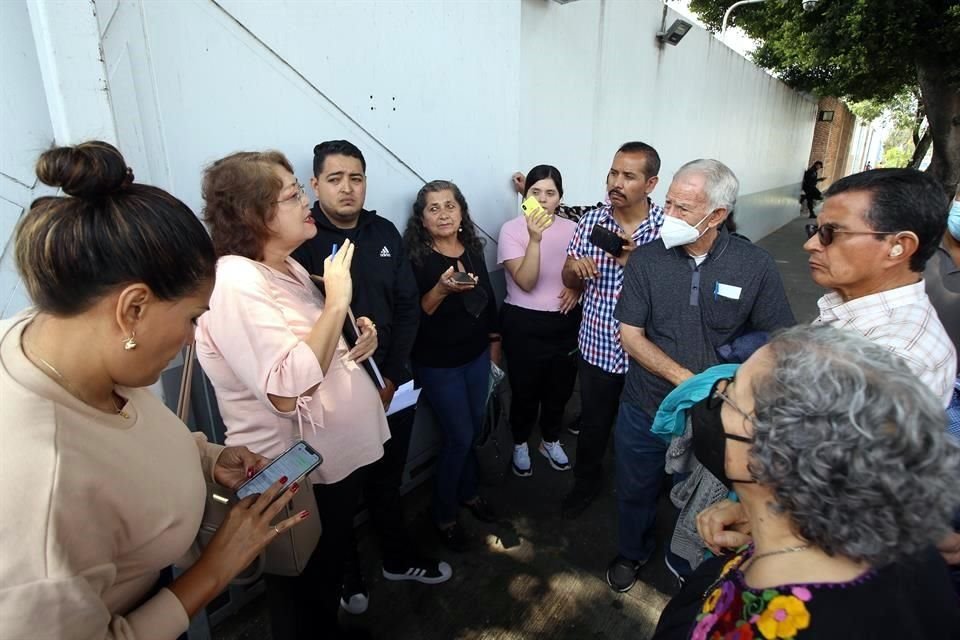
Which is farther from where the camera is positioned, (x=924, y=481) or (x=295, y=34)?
(x=295, y=34)

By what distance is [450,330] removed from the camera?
277 cm

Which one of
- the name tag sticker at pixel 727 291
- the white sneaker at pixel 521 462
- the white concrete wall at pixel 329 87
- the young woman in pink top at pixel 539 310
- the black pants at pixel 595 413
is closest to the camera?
the white concrete wall at pixel 329 87

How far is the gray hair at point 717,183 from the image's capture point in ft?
7.39

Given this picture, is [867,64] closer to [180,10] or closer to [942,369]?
[942,369]

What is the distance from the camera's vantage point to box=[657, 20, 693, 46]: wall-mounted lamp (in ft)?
19.7

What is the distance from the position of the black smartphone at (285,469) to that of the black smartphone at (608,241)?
1952 mm

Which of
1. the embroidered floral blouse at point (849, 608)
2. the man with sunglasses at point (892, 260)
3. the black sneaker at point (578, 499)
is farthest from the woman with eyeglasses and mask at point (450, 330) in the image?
the embroidered floral blouse at point (849, 608)

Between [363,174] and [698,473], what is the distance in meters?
1.92

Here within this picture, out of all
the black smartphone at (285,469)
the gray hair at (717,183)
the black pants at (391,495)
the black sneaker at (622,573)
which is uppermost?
the gray hair at (717,183)

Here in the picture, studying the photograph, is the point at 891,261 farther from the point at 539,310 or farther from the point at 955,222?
the point at 539,310

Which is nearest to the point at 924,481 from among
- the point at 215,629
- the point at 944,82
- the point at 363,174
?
the point at 363,174

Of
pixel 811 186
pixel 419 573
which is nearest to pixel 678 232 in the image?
pixel 419 573

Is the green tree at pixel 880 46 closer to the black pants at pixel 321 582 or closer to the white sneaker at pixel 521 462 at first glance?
the white sneaker at pixel 521 462

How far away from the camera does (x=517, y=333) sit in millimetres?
3350
